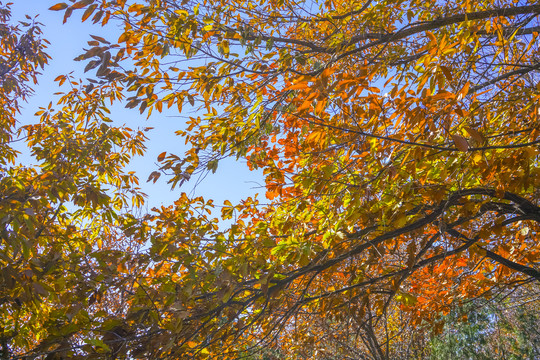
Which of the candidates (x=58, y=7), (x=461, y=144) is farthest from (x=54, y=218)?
(x=461, y=144)

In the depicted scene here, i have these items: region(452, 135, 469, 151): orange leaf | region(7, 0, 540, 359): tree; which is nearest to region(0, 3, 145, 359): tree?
region(7, 0, 540, 359): tree

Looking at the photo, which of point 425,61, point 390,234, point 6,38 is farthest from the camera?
point 6,38

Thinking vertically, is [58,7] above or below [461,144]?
above

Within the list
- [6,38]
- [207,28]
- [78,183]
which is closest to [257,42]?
[207,28]

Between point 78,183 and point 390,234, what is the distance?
257 centimetres

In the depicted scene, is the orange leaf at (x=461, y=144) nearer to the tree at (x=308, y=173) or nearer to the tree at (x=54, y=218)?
the tree at (x=308, y=173)

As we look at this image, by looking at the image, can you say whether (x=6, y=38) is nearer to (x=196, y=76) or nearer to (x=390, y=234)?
(x=196, y=76)

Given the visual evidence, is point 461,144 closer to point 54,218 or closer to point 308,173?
point 308,173

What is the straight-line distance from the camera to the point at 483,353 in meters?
7.94

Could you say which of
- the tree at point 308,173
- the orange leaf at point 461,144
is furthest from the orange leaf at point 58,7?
the orange leaf at point 461,144

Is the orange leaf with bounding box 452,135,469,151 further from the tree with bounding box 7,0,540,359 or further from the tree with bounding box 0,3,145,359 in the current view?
the tree with bounding box 0,3,145,359

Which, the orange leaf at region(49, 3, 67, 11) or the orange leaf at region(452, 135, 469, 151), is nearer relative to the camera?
the orange leaf at region(452, 135, 469, 151)

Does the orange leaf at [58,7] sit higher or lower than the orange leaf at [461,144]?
higher

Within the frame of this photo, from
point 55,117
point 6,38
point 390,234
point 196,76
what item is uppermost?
point 6,38
